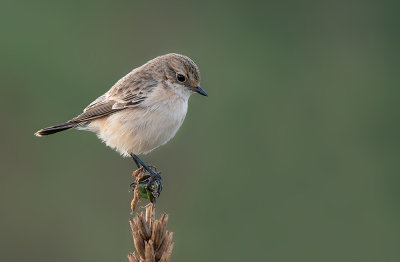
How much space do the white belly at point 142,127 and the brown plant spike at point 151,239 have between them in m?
2.77

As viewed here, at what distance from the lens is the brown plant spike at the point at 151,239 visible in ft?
13.0

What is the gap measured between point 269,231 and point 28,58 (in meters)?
5.90

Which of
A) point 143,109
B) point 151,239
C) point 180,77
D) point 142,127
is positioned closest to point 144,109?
point 143,109

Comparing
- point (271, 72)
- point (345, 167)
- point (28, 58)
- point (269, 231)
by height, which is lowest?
point (269, 231)

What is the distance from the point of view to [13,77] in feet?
43.7

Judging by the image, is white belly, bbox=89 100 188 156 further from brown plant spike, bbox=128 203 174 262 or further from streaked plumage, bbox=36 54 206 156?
brown plant spike, bbox=128 203 174 262

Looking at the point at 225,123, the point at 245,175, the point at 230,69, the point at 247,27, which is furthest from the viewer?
the point at 247,27

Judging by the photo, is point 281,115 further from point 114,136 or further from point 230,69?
point 114,136

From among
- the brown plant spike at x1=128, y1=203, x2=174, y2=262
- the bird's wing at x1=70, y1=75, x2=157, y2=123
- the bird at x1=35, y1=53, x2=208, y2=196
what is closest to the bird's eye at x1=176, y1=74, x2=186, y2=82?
the bird at x1=35, y1=53, x2=208, y2=196

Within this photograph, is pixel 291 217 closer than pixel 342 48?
Yes

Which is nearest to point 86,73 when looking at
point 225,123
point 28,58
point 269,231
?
point 28,58

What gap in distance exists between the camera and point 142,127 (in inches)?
273

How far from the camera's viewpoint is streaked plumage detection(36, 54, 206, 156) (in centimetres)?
693

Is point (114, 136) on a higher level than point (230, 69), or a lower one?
lower
